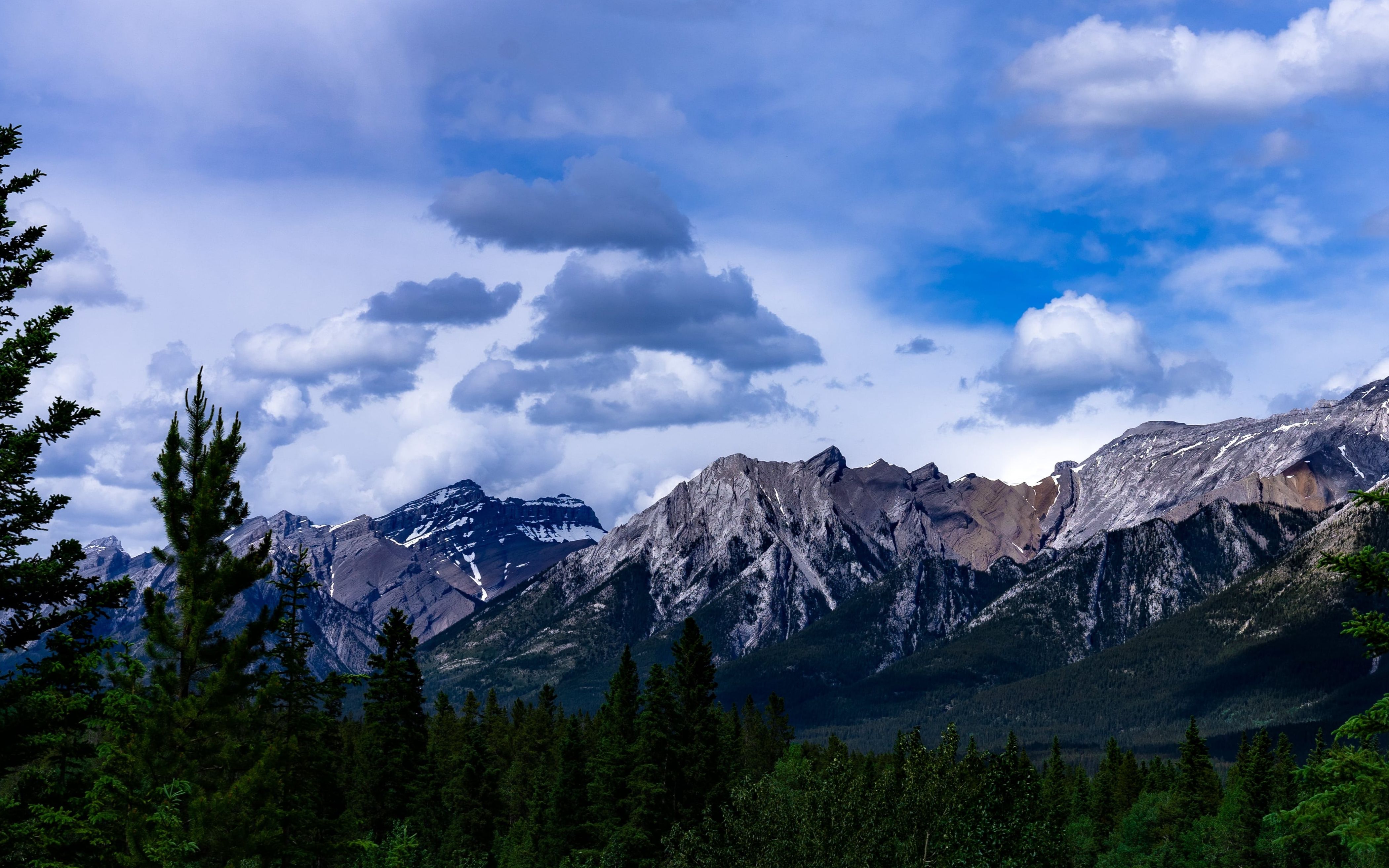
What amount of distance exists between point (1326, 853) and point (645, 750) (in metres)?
60.1

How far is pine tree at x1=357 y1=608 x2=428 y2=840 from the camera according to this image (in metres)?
75.2

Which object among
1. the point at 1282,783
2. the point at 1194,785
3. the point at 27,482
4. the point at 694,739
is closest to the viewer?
the point at 27,482

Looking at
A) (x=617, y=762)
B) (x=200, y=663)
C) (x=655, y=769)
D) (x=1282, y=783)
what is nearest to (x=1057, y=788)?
(x=1282, y=783)

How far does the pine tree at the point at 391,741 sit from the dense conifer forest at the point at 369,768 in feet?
0.49

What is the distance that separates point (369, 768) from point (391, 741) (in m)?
1.94

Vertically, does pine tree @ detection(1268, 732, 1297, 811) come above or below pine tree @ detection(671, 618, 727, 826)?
below

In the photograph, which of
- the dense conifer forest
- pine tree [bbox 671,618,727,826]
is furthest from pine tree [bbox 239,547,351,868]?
pine tree [bbox 671,618,727,826]

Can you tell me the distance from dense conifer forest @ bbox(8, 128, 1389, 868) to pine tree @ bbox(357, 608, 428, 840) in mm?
150

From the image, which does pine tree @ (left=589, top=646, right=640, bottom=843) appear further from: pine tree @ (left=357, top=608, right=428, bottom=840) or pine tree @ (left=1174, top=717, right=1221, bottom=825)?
pine tree @ (left=1174, top=717, right=1221, bottom=825)

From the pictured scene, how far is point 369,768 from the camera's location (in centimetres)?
7519

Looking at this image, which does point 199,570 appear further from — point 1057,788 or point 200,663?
point 1057,788

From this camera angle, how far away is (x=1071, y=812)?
138375mm

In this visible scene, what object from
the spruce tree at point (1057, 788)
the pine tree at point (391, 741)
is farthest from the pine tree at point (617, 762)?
the spruce tree at point (1057, 788)

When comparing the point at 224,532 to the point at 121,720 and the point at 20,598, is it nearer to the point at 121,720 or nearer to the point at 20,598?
the point at 121,720
